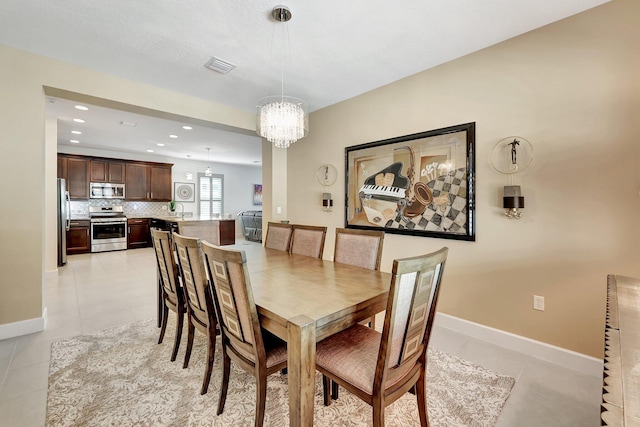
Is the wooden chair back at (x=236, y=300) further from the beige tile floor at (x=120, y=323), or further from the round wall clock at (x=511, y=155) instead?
the round wall clock at (x=511, y=155)

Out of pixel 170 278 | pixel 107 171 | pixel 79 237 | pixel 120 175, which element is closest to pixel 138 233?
pixel 79 237

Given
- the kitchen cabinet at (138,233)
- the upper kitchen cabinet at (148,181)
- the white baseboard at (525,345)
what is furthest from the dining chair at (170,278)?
the upper kitchen cabinet at (148,181)

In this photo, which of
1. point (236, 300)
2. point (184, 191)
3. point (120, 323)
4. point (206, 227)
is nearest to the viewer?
point (236, 300)

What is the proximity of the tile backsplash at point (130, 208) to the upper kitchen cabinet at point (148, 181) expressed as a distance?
0.27 meters

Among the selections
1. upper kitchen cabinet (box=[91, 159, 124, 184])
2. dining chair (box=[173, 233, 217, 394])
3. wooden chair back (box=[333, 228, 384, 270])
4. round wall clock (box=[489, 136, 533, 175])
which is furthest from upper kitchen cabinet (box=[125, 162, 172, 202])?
round wall clock (box=[489, 136, 533, 175])

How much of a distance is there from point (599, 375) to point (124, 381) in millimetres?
3383

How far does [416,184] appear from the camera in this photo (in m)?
2.95

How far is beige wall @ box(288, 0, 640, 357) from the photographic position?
74.7 inches

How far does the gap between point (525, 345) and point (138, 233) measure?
8.33m

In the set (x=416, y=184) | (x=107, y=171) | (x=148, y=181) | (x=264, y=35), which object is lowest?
(x=416, y=184)

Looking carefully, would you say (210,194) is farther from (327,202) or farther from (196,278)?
(196,278)

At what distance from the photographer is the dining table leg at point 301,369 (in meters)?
1.12

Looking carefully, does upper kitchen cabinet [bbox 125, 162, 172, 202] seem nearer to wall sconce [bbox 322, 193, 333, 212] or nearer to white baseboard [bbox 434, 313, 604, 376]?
wall sconce [bbox 322, 193, 333, 212]

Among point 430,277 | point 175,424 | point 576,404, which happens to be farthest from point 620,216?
point 175,424
